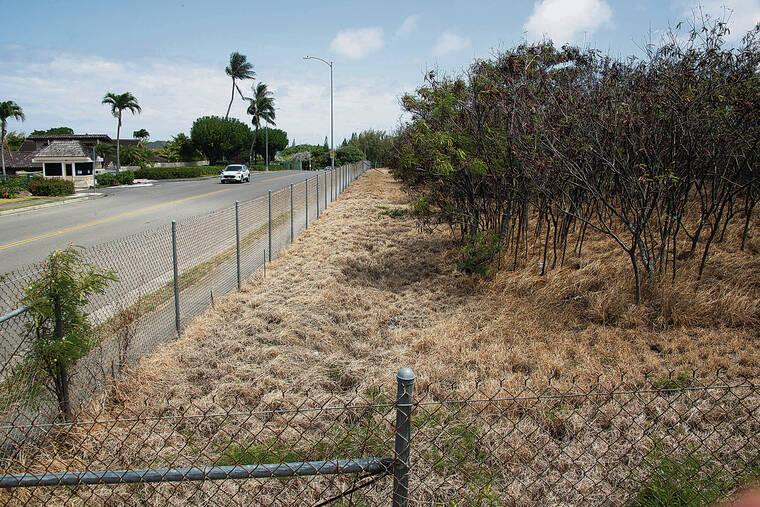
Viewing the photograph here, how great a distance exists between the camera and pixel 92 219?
59.5ft

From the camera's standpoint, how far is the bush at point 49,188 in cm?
2733

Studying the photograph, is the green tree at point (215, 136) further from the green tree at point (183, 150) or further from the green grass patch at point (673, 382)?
the green grass patch at point (673, 382)

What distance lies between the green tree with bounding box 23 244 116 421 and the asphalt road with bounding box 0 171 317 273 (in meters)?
8.04

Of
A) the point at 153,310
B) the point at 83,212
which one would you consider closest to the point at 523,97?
the point at 153,310

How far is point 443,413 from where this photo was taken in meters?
3.97

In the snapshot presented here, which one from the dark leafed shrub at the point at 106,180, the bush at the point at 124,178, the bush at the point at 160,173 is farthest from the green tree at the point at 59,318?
the bush at the point at 160,173

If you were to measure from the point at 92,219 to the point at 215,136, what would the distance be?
156 ft

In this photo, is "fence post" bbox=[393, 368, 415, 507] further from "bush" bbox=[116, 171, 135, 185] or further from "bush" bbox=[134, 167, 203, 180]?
"bush" bbox=[134, 167, 203, 180]

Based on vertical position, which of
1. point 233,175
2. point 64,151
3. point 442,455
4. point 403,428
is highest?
point 64,151

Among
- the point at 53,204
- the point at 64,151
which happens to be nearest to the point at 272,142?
the point at 64,151

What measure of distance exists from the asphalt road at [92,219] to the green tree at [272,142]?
5315cm

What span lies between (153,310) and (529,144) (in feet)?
18.4

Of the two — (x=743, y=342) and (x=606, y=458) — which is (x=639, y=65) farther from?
(x=606, y=458)

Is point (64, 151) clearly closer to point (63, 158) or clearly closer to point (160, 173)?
point (63, 158)
